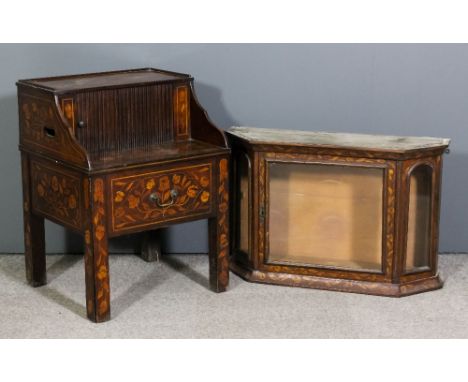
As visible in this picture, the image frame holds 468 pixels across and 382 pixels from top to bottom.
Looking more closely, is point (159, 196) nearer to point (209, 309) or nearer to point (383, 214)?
point (209, 309)

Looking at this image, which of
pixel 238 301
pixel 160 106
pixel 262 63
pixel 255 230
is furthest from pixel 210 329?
pixel 262 63

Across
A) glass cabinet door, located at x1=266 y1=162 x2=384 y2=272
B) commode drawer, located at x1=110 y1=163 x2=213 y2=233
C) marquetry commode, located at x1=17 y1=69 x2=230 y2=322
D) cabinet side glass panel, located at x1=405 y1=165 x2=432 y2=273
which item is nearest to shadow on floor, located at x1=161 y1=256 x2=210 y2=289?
marquetry commode, located at x1=17 y1=69 x2=230 y2=322

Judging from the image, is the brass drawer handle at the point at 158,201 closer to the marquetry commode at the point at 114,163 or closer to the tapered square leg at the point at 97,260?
the marquetry commode at the point at 114,163

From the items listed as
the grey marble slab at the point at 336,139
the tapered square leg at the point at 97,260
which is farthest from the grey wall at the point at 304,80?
the tapered square leg at the point at 97,260

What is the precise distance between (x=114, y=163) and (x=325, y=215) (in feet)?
2.97

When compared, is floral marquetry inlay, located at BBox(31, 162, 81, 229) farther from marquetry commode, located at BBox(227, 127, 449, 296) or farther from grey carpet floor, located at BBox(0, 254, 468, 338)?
marquetry commode, located at BBox(227, 127, 449, 296)

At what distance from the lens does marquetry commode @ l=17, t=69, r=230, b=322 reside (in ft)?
13.4

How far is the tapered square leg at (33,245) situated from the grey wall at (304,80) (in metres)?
0.44

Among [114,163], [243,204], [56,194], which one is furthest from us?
[243,204]

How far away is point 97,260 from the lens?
410 centimetres

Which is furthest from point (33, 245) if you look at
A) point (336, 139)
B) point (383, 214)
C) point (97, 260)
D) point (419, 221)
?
point (419, 221)

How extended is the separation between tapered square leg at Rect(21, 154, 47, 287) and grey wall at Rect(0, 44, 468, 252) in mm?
436

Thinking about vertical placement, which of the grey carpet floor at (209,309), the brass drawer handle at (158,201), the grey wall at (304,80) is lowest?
the grey carpet floor at (209,309)

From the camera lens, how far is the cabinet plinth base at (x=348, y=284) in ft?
14.5
